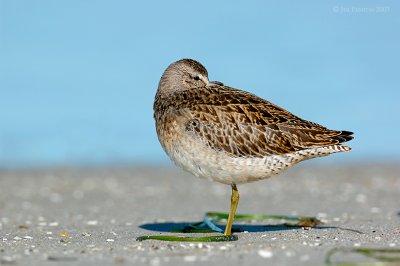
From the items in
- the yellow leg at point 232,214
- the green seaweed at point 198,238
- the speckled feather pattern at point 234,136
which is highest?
the speckled feather pattern at point 234,136

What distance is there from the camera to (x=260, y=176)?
8.45m

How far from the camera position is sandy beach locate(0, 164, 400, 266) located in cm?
675

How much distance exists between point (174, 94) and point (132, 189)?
240 inches

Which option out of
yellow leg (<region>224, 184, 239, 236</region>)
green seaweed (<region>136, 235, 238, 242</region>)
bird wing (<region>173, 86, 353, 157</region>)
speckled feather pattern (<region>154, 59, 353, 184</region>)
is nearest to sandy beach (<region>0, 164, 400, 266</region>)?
green seaweed (<region>136, 235, 238, 242</region>)

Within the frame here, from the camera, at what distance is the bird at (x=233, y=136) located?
8.36 m

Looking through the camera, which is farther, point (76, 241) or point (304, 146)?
point (304, 146)

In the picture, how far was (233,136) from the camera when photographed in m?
8.48

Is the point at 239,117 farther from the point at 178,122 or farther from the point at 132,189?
the point at 132,189

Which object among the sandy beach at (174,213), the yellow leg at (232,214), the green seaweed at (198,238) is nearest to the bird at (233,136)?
the yellow leg at (232,214)

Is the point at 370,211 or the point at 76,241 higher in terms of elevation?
the point at 370,211

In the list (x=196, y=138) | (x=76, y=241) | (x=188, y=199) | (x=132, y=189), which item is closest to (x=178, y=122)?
(x=196, y=138)

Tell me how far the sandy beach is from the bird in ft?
2.38

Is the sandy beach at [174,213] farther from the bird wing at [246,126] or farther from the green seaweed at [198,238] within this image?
the bird wing at [246,126]

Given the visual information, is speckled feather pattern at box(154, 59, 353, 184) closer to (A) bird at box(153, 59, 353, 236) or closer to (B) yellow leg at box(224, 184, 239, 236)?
(A) bird at box(153, 59, 353, 236)
